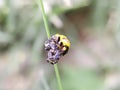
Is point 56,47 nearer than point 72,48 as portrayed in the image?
Yes

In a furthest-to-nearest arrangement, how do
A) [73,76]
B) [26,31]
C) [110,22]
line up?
[26,31]
[73,76]
[110,22]

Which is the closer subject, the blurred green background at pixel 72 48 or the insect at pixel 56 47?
the insect at pixel 56 47

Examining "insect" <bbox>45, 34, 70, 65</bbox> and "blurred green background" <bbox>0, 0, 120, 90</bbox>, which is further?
"blurred green background" <bbox>0, 0, 120, 90</bbox>

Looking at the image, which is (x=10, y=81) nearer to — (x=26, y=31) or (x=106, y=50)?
(x=26, y=31)

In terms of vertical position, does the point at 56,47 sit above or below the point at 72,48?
below

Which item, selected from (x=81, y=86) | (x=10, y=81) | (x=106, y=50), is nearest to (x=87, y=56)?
(x=106, y=50)

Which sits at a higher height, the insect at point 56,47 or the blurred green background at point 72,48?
the blurred green background at point 72,48

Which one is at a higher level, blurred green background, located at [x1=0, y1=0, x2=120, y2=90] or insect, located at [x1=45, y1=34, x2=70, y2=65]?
blurred green background, located at [x1=0, y1=0, x2=120, y2=90]

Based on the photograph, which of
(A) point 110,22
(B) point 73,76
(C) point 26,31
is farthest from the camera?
(C) point 26,31
